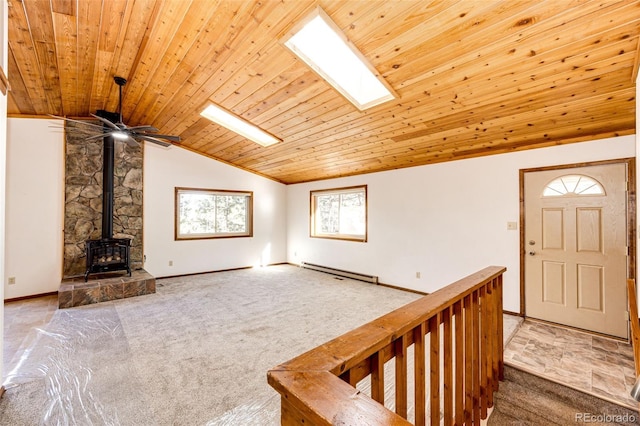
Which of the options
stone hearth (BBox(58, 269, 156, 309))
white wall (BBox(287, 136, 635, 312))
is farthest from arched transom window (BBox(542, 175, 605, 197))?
stone hearth (BBox(58, 269, 156, 309))

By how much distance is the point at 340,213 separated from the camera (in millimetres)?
6293

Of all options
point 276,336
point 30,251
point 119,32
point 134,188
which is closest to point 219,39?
point 119,32

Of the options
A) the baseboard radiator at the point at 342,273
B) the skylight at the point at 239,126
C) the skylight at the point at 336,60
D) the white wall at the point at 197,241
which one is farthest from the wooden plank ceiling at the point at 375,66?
the baseboard radiator at the point at 342,273

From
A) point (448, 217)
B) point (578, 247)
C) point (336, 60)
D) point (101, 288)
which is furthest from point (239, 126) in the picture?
point (578, 247)

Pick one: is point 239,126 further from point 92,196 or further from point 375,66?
point 92,196

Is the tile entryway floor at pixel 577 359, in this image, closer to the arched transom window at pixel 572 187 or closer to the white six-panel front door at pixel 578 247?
the white six-panel front door at pixel 578 247

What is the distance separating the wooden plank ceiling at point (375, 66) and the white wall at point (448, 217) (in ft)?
0.72

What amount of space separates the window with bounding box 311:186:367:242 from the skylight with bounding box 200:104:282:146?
6.77 feet

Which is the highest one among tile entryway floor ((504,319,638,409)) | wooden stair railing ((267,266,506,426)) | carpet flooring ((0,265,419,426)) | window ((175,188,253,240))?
window ((175,188,253,240))

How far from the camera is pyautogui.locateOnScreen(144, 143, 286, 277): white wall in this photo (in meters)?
5.52

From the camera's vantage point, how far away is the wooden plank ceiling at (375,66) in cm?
194

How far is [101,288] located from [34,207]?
1.85m

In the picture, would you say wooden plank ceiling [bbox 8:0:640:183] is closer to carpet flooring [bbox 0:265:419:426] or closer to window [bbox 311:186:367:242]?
window [bbox 311:186:367:242]

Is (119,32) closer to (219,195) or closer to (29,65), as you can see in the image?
(29,65)
